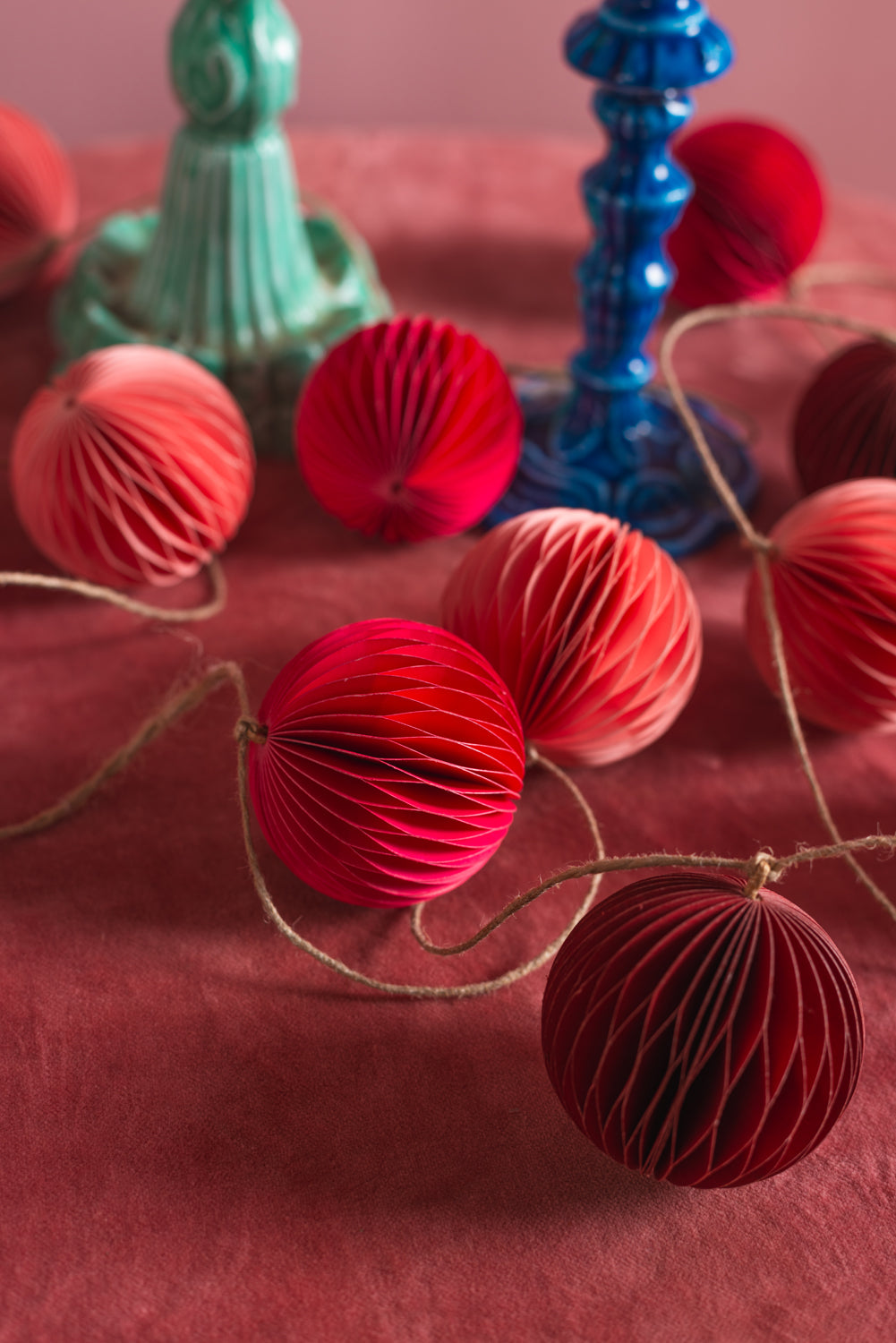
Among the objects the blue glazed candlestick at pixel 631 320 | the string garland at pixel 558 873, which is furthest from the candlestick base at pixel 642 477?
the string garland at pixel 558 873

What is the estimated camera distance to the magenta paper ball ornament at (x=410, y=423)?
1.94ft

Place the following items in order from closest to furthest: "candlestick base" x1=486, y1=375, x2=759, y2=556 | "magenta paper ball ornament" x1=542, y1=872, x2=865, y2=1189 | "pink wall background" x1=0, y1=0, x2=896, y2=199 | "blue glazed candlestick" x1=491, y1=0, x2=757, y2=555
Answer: "magenta paper ball ornament" x1=542, y1=872, x2=865, y2=1189 → "blue glazed candlestick" x1=491, y1=0, x2=757, y2=555 → "candlestick base" x1=486, y1=375, x2=759, y2=556 → "pink wall background" x1=0, y1=0, x2=896, y2=199

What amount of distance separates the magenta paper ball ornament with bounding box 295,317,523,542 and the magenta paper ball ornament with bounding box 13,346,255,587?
0.05 metres

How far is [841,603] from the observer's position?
1.75 ft

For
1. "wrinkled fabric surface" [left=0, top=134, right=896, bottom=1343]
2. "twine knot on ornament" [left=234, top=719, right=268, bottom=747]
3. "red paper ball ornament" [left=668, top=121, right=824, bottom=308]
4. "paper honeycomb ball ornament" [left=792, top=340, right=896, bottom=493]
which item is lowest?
"wrinkled fabric surface" [left=0, top=134, right=896, bottom=1343]

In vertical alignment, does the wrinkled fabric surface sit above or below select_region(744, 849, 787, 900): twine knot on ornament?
below

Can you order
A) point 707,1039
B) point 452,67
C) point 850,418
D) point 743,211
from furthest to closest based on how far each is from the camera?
point 452,67
point 743,211
point 850,418
point 707,1039

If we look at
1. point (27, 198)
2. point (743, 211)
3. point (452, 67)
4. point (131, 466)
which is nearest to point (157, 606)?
point (131, 466)

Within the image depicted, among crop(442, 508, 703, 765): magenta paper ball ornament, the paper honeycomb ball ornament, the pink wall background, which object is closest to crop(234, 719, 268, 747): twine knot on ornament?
crop(442, 508, 703, 765): magenta paper ball ornament

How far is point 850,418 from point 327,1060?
397mm

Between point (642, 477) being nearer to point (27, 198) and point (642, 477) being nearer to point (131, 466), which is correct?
point (131, 466)

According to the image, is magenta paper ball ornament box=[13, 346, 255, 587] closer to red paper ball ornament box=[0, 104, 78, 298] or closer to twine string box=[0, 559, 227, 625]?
twine string box=[0, 559, 227, 625]

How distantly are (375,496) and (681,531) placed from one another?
0.18 meters

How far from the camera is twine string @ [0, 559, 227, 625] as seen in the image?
60 centimetres
